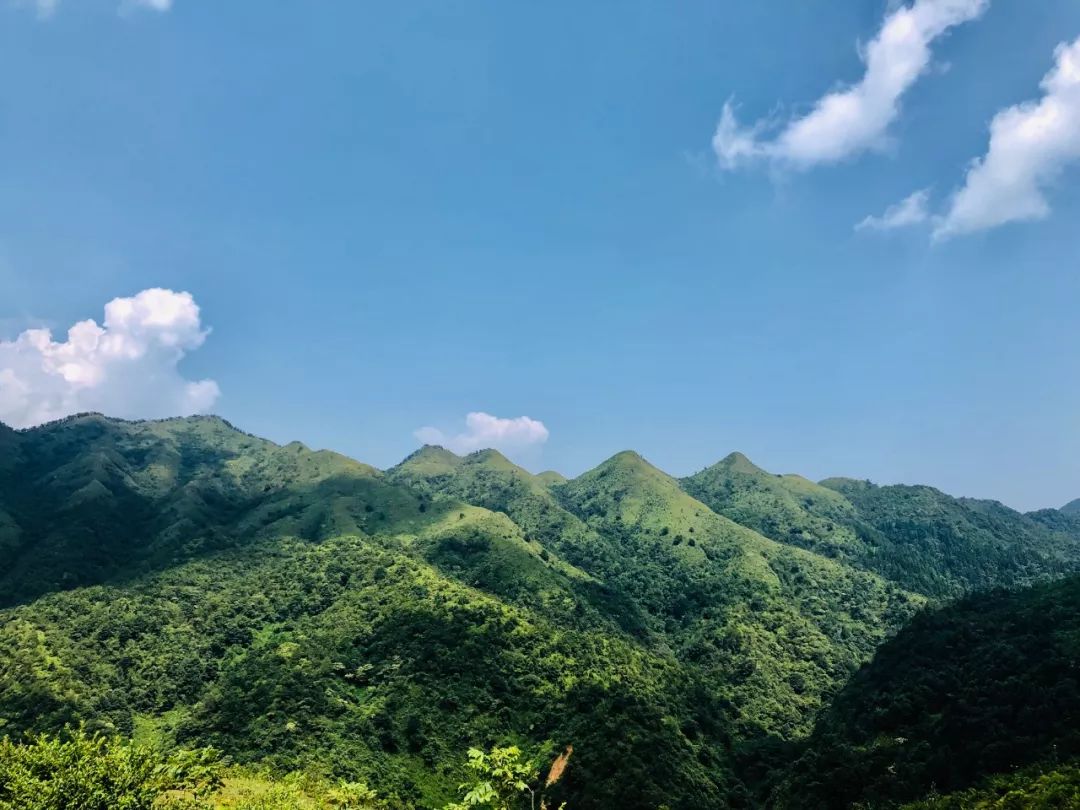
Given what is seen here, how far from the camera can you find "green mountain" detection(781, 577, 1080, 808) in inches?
2504

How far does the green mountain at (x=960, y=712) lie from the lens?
63.6m

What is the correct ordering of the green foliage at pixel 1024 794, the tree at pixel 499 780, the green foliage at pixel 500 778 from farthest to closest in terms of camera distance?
the green foliage at pixel 1024 794 → the green foliage at pixel 500 778 → the tree at pixel 499 780

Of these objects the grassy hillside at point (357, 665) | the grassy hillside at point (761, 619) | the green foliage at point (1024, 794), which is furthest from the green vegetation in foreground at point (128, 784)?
the grassy hillside at point (761, 619)

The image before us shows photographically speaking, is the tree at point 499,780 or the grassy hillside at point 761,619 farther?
the grassy hillside at point 761,619

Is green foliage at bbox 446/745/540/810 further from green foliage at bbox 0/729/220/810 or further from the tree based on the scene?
green foliage at bbox 0/729/220/810

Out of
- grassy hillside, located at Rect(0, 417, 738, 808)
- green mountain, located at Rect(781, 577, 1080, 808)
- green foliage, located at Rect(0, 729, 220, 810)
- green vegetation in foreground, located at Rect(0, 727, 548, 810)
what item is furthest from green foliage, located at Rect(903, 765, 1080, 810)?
green foliage, located at Rect(0, 729, 220, 810)

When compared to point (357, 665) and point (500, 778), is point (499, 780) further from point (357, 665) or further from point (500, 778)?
point (357, 665)

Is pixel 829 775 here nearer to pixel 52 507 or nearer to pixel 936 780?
pixel 936 780

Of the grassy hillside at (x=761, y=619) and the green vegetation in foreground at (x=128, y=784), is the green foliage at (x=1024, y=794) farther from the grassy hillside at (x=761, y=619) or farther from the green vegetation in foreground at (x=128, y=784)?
the grassy hillside at (x=761, y=619)

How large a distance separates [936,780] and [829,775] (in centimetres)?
1039

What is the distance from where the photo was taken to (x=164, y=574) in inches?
5733

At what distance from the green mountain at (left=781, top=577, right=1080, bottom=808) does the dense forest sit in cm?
35

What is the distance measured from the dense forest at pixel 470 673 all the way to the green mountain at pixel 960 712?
1.16 ft

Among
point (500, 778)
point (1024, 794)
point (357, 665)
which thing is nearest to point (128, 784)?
point (500, 778)
